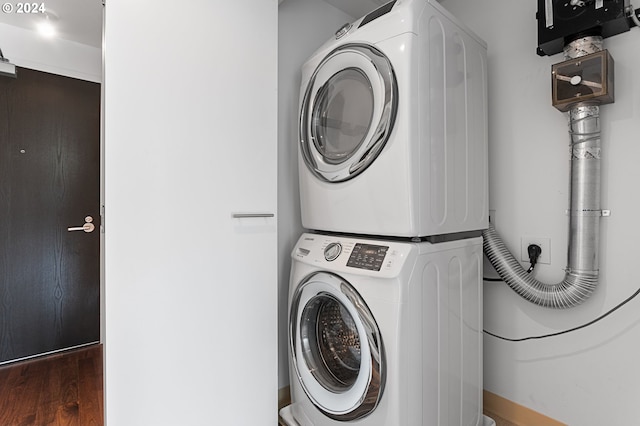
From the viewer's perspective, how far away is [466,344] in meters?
1.46

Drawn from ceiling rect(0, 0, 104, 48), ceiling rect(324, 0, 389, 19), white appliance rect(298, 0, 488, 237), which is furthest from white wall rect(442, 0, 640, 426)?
ceiling rect(0, 0, 104, 48)

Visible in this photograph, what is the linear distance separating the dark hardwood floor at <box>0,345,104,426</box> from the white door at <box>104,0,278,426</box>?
0.82 metres

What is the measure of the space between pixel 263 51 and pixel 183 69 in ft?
1.28

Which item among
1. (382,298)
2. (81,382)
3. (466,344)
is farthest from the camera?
(81,382)

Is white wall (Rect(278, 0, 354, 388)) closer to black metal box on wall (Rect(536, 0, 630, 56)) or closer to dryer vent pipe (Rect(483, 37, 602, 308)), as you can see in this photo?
black metal box on wall (Rect(536, 0, 630, 56))

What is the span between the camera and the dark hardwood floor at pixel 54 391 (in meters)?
1.76

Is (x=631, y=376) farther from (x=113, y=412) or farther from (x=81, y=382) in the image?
(x=81, y=382)

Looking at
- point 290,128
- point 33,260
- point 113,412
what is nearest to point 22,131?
point 33,260

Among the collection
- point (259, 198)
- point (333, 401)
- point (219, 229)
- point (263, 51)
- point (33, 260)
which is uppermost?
point (263, 51)

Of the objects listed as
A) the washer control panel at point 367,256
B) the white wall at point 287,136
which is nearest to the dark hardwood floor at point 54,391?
the white wall at point 287,136

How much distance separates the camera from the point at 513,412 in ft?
5.56

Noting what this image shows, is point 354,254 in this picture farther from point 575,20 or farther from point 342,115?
point 575,20

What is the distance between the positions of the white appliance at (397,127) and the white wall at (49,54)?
→ 6.73 feet

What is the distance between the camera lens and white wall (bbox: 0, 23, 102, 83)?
2.34 meters
